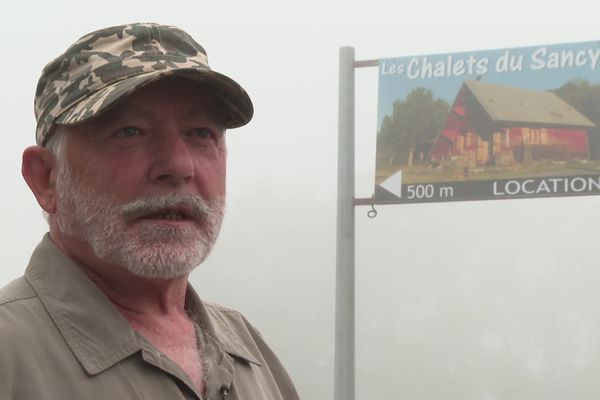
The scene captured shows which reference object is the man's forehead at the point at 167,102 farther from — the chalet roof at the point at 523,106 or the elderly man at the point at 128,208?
the chalet roof at the point at 523,106

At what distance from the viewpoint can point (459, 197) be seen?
12.5ft

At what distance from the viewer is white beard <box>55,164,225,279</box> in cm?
147

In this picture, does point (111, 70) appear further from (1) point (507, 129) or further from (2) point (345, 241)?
(1) point (507, 129)

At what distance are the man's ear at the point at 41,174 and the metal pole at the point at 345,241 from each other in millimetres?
2225

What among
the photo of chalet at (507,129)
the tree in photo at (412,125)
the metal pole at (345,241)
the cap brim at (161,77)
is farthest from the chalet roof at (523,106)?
the cap brim at (161,77)

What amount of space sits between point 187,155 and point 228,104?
0.17 metres

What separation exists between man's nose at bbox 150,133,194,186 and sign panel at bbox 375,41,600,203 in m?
2.39

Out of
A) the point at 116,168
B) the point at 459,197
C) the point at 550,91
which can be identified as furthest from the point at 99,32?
the point at 550,91

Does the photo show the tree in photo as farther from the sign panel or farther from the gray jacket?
the gray jacket

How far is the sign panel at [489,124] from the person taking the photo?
3793 millimetres

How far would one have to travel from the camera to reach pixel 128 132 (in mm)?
1495

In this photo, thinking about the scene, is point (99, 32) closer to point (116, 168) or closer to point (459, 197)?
point (116, 168)

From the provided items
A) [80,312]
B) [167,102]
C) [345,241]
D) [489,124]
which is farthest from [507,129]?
[80,312]

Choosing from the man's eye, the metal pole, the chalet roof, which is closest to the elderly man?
the man's eye
